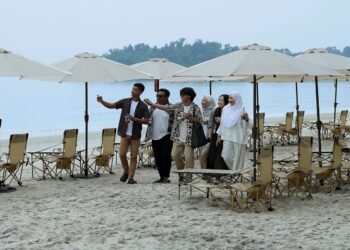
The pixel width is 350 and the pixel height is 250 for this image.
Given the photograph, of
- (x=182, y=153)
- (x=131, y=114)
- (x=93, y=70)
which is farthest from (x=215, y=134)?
(x=93, y=70)

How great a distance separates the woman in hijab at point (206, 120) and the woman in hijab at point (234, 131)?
0.48 m

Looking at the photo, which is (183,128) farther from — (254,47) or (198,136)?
(254,47)

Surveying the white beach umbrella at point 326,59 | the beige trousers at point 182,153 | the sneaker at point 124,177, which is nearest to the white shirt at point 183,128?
the beige trousers at point 182,153

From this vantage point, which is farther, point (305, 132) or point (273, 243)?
point (305, 132)

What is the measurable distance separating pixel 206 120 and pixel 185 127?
0.48 m

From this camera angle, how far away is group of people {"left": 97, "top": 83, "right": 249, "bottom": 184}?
337 inches

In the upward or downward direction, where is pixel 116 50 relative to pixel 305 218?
upward

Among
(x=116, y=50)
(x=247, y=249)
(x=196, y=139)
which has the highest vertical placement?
(x=116, y=50)

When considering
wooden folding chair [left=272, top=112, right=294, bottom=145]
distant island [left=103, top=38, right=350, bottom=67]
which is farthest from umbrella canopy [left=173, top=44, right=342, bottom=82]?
distant island [left=103, top=38, right=350, bottom=67]

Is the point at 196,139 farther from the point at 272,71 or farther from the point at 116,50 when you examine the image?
the point at 116,50

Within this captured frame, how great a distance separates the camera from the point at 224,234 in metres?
6.17

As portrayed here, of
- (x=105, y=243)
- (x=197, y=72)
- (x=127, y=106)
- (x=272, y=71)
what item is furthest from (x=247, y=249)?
(x=127, y=106)

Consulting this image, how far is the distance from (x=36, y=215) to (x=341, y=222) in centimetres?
360

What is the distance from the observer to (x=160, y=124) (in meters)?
9.46
